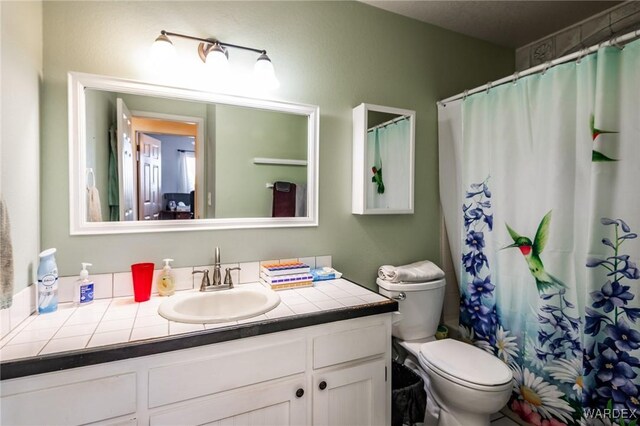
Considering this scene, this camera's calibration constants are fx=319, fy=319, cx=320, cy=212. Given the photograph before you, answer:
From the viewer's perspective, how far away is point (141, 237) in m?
1.41

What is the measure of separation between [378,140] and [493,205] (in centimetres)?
75

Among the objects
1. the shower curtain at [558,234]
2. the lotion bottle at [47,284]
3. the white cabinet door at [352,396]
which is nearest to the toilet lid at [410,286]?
the shower curtain at [558,234]

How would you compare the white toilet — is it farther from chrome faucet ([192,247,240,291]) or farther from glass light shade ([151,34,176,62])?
glass light shade ([151,34,176,62])

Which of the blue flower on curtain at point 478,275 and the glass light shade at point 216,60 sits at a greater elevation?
the glass light shade at point 216,60

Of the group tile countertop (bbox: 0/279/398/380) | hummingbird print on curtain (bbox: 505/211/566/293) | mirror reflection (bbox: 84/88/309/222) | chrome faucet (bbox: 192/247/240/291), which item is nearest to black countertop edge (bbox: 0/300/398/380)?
tile countertop (bbox: 0/279/398/380)

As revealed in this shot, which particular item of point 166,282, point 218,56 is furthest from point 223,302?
point 218,56

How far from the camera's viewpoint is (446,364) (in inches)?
59.1

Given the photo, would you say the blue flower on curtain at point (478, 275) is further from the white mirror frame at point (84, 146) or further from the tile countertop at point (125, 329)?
the white mirror frame at point (84, 146)

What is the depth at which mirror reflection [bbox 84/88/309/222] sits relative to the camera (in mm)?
1365

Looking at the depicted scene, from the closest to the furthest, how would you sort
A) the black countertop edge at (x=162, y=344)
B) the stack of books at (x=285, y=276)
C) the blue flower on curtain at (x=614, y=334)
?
1. the black countertop edge at (x=162, y=344)
2. the blue flower on curtain at (x=614, y=334)
3. the stack of books at (x=285, y=276)

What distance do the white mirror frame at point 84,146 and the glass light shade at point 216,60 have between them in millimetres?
114

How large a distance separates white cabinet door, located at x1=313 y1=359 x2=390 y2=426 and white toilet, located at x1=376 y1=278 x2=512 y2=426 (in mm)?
345

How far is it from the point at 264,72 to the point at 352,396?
1.48 m

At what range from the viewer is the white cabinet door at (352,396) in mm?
1198
